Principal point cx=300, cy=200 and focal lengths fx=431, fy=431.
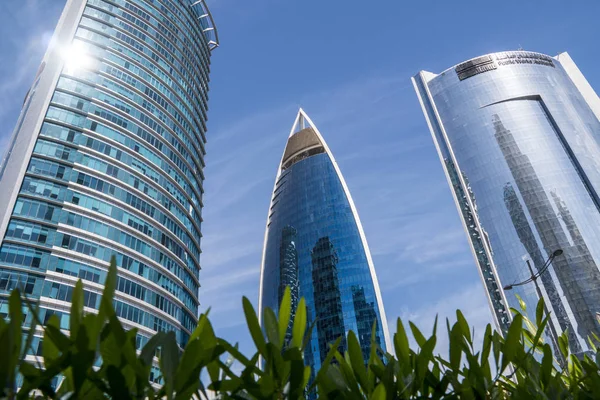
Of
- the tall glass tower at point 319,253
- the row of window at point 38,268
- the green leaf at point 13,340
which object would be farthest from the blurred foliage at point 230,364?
the tall glass tower at point 319,253

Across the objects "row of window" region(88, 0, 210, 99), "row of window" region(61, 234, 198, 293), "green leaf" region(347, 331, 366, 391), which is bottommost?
"green leaf" region(347, 331, 366, 391)

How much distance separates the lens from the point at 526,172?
84688mm

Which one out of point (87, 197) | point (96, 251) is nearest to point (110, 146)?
point (87, 197)

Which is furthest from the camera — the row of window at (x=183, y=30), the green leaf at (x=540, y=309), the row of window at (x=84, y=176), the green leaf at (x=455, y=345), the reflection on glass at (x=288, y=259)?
the reflection on glass at (x=288, y=259)

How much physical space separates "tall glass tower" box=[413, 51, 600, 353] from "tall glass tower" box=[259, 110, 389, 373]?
23047mm

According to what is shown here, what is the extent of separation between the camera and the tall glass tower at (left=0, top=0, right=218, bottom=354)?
36344 mm

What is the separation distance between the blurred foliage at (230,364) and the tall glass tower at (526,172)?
73978 millimetres

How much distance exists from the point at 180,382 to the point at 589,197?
9745 cm

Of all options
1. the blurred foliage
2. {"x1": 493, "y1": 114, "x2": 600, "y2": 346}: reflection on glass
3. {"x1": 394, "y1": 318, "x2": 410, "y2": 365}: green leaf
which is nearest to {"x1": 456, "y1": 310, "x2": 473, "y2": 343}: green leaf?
the blurred foliage

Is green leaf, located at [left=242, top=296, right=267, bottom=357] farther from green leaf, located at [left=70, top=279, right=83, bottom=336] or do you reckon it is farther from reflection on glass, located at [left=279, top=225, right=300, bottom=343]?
reflection on glass, located at [left=279, top=225, right=300, bottom=343]

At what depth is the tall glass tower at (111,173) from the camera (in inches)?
1431

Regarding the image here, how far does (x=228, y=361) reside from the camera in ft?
9.32

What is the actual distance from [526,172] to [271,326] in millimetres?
93805

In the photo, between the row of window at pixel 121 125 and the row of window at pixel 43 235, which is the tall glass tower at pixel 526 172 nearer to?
the row of window at pixel 121 125
